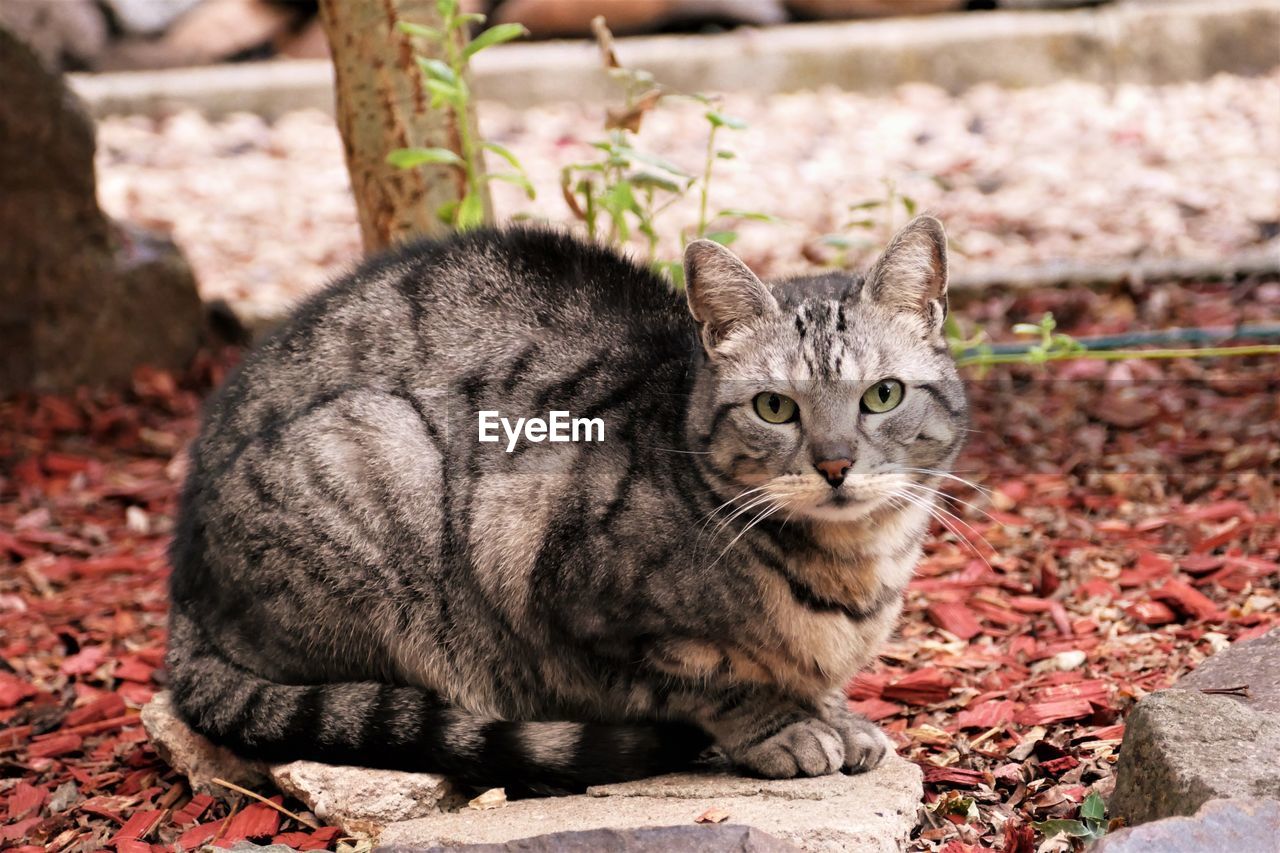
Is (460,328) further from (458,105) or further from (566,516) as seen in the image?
(458,105)

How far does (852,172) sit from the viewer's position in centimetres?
780

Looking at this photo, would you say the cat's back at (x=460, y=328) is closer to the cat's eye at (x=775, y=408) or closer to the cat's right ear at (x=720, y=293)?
the cat's right ear at (x=720, y=293)

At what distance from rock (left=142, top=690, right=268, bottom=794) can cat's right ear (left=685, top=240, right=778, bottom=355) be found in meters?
1.42

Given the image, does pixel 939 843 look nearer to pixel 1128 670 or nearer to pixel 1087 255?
pixel 1128 670

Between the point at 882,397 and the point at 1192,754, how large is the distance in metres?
0.91

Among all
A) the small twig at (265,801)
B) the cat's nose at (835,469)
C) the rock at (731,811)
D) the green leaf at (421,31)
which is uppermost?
the green leaf at (421,31)

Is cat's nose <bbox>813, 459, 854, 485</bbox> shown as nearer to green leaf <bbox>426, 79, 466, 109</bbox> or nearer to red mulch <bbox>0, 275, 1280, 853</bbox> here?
red mulch <bbox>0, 275, 1280, 853</bbox>

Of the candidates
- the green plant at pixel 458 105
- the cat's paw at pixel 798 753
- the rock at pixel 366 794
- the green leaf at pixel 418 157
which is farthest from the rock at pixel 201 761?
the green leaf at pixel 418 157

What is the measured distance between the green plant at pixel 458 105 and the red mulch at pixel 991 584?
153 centimetres

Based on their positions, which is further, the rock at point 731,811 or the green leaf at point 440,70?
the green leaf at point 440,70

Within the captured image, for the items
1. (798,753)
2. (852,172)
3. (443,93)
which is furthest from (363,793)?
(852,172)

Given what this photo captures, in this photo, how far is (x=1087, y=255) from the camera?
21.7 ft

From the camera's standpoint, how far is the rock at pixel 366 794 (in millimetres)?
2963

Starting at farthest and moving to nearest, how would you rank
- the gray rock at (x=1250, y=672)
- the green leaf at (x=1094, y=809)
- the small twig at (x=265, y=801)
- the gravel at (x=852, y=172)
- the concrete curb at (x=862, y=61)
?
the concrete curb at (x=862, y=61) < the gravel at (x=852, y=172) < the small twig at (x=265, y=801) < the gray rock at (x=1250, y=672) < the green leaf at (x=1094, y=809)
